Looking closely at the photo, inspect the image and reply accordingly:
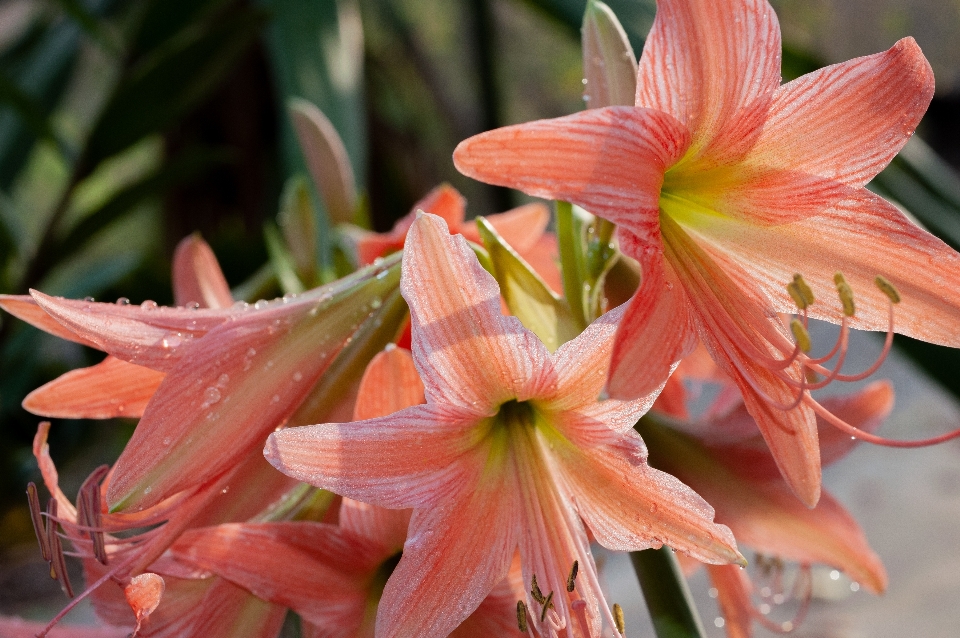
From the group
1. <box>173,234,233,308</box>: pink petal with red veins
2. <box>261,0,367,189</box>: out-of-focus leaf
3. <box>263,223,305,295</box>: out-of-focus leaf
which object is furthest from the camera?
<box>261,0,367,189</box>: out-of-focus leaf

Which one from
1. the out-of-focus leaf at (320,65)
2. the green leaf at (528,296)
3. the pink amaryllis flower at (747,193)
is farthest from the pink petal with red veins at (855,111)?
the out-of-focus leaf at (320,65)

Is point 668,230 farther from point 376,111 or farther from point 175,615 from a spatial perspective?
point 376,111

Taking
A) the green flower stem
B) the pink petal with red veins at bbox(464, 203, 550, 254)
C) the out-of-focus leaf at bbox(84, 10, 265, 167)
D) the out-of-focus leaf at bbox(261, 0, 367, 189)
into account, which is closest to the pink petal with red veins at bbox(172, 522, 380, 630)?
the green flower stem

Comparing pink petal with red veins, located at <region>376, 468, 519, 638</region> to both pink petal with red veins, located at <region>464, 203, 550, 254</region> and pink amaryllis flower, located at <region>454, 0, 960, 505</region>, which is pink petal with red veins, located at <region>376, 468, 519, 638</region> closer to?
pink amaryllis flower, located at <region>454, 0, 960, 505</region>

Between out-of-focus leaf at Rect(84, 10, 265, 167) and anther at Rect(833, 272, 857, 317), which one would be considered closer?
anther at Rect(833, 272, 857, 317)

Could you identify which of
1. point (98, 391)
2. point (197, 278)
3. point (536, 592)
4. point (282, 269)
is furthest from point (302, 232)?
point (536, 592)

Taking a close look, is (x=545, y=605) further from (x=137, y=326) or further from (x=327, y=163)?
(x=327, y=163)
